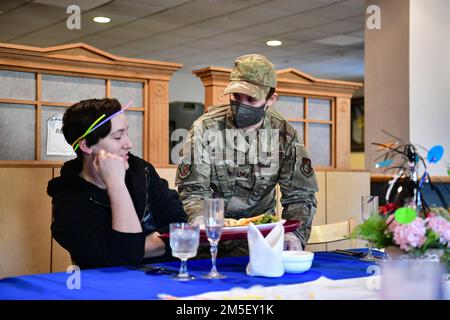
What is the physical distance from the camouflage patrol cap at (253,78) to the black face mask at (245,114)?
0.21ft

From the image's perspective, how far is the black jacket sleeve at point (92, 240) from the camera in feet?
6.31

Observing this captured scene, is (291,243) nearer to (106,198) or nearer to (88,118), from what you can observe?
(106,198)

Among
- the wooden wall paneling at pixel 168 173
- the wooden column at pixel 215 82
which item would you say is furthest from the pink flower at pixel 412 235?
the wooden column at pixel 215 82

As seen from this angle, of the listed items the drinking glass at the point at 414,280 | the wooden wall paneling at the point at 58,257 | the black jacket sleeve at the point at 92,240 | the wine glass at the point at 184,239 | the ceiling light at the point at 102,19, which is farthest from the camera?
the ceiling light at the point at 102,19

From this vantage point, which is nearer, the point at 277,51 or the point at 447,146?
the point at 447,146

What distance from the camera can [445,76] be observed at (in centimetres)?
525

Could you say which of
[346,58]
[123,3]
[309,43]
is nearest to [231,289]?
[123,3]

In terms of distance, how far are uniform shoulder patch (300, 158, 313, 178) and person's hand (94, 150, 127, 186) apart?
895 mm

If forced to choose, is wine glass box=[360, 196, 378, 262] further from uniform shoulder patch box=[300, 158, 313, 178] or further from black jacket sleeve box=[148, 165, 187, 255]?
black jacket sleeve box=[148, 165, 187, 255]

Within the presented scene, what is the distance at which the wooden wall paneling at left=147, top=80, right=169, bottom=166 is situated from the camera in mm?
3807

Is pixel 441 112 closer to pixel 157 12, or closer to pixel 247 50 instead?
pixel 157 12

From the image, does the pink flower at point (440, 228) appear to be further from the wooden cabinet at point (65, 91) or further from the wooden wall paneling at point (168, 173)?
the wooden wall paneling at point (168, 173)

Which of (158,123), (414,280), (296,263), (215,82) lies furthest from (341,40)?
(414,280)
